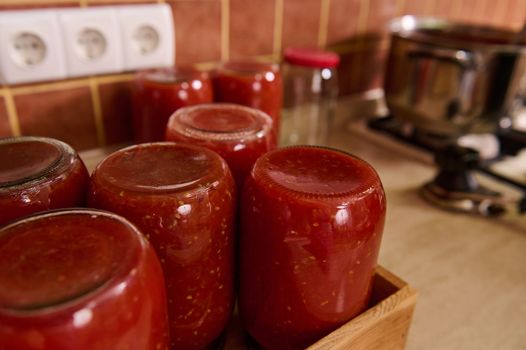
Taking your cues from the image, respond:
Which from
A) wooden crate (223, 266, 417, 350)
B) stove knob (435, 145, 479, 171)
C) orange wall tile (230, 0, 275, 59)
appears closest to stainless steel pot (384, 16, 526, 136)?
stove knob (435, 145, 479, 171)

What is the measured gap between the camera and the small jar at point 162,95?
0.55 metres

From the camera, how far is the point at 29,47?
1.84 feet

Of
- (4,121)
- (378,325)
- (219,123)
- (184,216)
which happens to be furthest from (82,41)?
(378,325)

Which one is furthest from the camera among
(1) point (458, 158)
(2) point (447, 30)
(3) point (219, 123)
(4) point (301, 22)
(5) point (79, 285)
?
(2) point (447, 30)

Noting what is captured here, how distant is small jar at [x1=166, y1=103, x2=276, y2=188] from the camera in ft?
1.37

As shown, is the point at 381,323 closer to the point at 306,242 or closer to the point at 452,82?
the point at 306,242

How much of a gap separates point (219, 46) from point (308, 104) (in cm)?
24

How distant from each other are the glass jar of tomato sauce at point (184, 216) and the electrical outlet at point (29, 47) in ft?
0.95

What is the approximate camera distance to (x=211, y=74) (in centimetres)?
64

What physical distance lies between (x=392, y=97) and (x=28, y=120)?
65cm

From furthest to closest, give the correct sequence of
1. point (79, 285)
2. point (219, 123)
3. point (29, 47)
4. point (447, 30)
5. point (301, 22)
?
point (447, 30) → point (301, 22) → point (29, 47) → point (219, 123) → point (79, 285)

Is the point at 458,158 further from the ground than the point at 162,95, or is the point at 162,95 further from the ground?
the point at 162,95

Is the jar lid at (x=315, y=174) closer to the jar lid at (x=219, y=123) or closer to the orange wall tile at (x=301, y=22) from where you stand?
the jar lid at (x=219, y=123)

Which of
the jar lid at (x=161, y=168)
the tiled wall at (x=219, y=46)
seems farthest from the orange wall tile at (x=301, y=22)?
the jar lid at (x=161, y=168)
